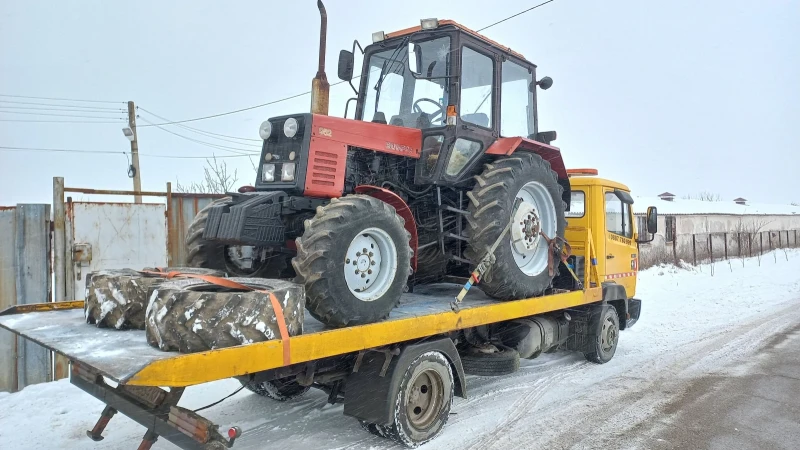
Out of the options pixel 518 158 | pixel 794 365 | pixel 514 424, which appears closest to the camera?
pixel 514 424

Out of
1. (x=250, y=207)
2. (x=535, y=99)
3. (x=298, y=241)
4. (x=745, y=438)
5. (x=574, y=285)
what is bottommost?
(x=745, y=438)

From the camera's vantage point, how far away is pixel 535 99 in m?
6.86

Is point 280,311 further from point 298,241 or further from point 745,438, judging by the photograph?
point 745,438

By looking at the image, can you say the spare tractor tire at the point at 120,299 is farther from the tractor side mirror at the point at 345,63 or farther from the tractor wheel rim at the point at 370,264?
the tractor side mirror at the point at 345,63

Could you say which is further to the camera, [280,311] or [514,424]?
[514,424]

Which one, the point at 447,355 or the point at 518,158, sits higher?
the point at 518,158

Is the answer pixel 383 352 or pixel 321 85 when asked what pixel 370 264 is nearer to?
pixel 383 352

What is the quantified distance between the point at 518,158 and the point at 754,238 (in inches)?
931

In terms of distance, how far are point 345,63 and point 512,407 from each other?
12.9ft

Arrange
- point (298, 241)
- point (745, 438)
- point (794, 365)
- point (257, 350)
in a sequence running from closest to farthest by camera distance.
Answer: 1. point (257, 350)
2. point (298, 241)
3. point (745, 438)
4. point (794, 365)

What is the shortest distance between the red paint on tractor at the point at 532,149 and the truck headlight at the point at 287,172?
217cm

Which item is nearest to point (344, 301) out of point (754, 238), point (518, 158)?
point (518, 158)

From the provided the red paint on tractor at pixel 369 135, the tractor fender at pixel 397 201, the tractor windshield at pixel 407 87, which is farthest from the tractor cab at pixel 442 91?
the tractor fender at pixel 397 201

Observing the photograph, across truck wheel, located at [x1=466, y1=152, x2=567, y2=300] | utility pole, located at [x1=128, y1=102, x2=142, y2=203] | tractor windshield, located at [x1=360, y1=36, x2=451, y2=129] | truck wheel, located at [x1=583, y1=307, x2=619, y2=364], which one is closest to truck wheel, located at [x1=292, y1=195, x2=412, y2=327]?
truck wheel, located at [x1=466, y1=152, x2=567, y2=300]
